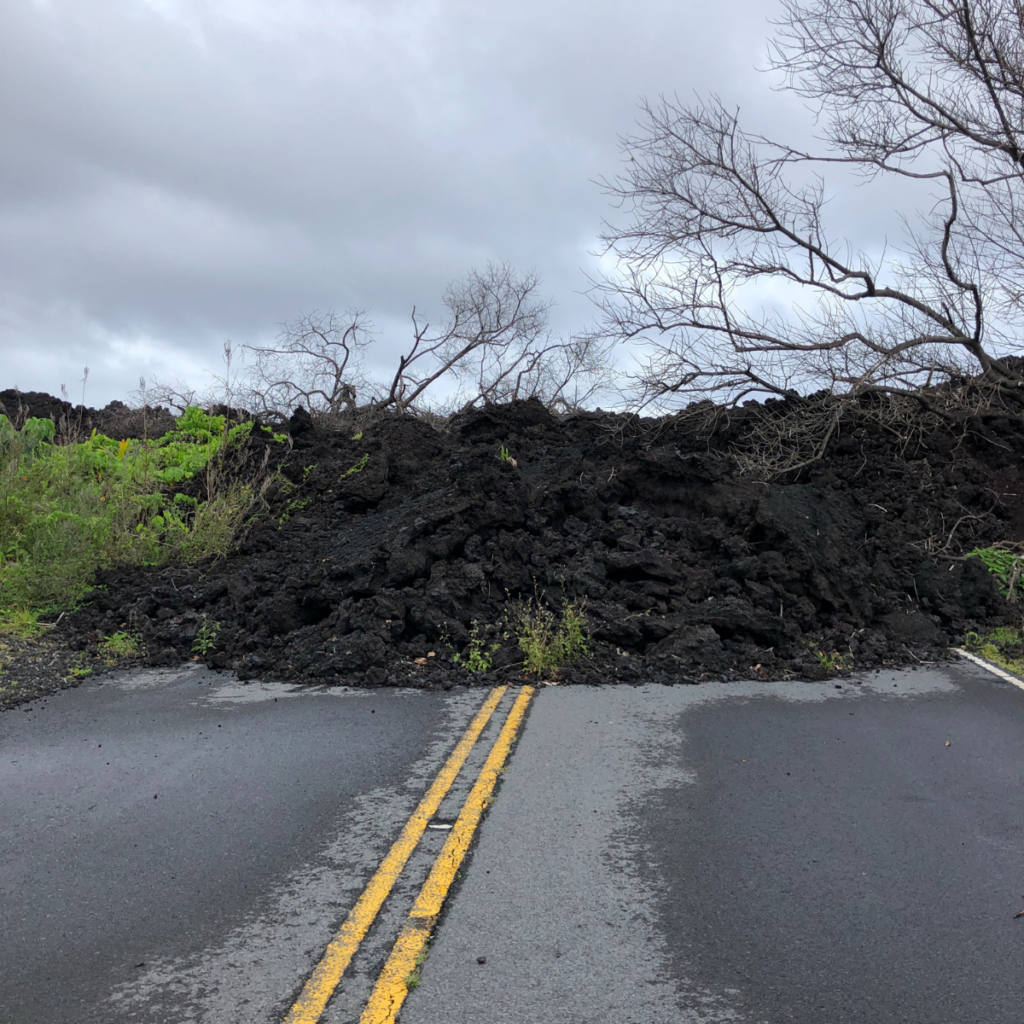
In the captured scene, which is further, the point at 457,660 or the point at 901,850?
the point at 457,660

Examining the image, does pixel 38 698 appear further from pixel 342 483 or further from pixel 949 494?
pixel 949 494

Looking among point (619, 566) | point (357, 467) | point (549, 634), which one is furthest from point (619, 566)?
point (357, 467)

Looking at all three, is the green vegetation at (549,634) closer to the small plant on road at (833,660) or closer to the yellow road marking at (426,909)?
the small plant on road at (833,660)

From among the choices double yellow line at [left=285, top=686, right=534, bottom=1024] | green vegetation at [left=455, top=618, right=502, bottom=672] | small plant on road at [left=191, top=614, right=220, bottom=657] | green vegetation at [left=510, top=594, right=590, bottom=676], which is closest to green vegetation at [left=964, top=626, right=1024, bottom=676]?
green vegetation at [left=510, top=594, right=590, bottom=676]

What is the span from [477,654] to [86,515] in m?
6.48

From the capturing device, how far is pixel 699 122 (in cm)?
1572

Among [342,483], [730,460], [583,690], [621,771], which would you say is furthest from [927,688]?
[342,483]

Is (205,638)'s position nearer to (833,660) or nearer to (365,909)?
(365,909)


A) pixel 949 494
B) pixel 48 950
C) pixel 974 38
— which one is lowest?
pixel 48 950

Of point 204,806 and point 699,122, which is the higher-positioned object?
point 699,122

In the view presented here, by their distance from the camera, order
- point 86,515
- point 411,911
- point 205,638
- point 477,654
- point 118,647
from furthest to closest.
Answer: point 86,515 → point 205,638 → point 118,647 → point 477,654 → point 411,911

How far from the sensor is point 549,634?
394 inches

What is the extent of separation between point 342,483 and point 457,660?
25.4ft

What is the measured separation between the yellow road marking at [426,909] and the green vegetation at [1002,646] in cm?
664
